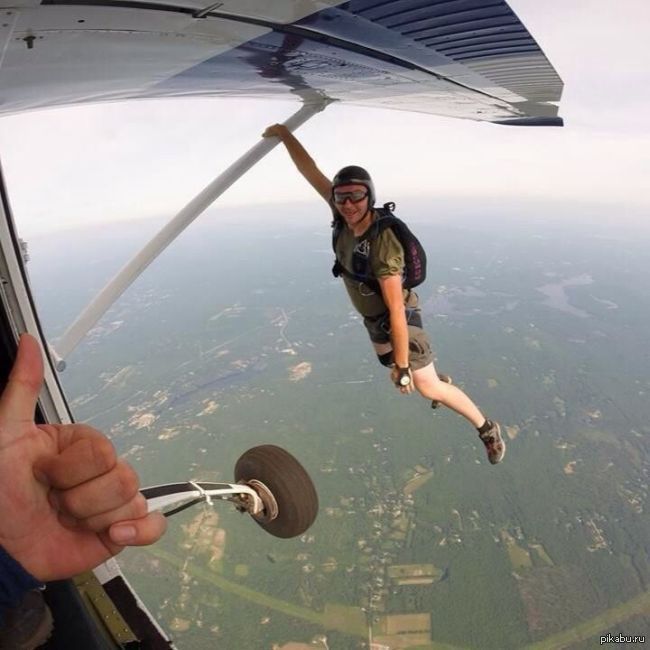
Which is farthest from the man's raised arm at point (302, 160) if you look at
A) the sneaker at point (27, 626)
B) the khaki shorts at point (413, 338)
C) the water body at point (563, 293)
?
the water body at point (563, 293)

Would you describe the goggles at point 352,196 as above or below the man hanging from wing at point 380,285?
above

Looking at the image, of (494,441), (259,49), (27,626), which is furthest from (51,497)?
(494,441)

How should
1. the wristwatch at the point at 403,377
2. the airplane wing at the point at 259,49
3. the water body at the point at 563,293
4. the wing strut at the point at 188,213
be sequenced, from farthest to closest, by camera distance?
1. the water body at the point at 563,293
2. the wing strut at the point at 188,213
3. the wristwatch at the point at 403,377
4. the airplane wing at the point at 259,49

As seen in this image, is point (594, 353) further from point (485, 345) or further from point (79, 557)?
point (79, 557)

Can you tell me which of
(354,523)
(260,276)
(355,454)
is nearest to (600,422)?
(355,454)

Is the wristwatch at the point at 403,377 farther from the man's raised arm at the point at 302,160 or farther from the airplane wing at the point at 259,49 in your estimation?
the airplane wing at the point at 259,49

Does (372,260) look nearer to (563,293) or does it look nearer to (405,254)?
(405,254)

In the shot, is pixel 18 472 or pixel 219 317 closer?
pixel 18 472

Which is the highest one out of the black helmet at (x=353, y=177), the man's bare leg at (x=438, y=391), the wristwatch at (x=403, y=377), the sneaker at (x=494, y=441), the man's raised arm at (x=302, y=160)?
the man's raised arm at (x=302, y=160)
